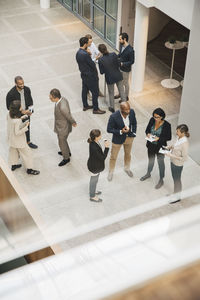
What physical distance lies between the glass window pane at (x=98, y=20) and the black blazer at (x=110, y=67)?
3915 mm

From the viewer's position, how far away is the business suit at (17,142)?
565cm

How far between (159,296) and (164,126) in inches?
207

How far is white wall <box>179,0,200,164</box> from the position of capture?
617cm

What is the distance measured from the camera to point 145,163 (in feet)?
22.5

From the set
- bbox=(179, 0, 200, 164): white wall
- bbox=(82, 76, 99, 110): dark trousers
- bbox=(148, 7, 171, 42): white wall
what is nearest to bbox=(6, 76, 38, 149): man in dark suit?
bbox=(82, 76, 99, 110): dark trousers

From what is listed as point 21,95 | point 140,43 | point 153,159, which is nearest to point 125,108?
point 153,159

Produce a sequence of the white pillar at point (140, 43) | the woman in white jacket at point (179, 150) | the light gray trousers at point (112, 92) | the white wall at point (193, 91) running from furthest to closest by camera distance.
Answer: the white pillar at point (140, 43), the light gray trousers at point (112, 92), the white wall at point (193, 91), the woman in white jacket at point (179, 150)

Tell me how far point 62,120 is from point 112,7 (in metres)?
5.27

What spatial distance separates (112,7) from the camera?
10414mm

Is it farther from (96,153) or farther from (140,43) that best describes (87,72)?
(96,153)

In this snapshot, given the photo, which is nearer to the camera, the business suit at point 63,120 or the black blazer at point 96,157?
the black blazer at point 96,157

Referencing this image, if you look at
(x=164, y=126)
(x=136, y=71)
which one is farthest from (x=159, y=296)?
(x=136, y=71)

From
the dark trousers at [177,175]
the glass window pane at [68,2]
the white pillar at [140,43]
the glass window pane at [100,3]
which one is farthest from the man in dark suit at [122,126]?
the glass window pane at [68,2]

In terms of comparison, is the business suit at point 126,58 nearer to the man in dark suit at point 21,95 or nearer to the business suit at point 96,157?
the man in dark suit at point 21,95
